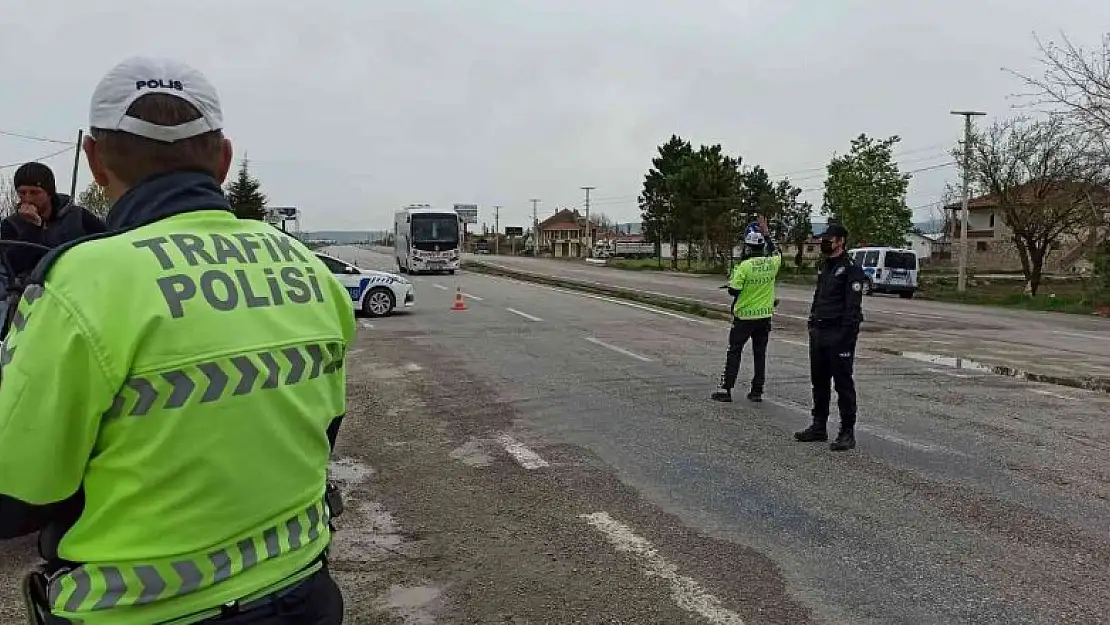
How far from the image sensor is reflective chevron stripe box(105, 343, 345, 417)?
5.08 feet

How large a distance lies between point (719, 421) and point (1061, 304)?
84.3 feet

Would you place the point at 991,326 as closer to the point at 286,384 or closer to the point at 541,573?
the point at 541,573

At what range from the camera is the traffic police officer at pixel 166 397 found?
1.51 metres

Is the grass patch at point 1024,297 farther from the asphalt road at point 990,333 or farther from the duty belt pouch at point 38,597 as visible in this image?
the duty belt pouch at point 38,597

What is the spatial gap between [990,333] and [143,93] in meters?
19.2

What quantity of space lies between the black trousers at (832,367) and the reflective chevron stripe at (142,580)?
6.38 m

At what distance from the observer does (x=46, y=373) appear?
58.2 inches

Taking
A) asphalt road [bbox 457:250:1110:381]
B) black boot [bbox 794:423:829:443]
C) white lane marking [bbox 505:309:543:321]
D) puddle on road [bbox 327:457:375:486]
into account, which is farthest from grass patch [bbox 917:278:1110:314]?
puddle on road [bbox 327:457:375:486]

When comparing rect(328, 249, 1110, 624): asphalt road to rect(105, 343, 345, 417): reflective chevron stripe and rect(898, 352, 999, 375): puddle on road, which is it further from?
rect(105, 343, 345, 417): reflective chevron stripe

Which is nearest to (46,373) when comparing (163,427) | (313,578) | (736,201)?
(163,427)

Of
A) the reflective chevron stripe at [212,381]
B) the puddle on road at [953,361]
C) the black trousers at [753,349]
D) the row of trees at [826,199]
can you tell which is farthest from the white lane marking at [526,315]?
the row of trees at [826,199]

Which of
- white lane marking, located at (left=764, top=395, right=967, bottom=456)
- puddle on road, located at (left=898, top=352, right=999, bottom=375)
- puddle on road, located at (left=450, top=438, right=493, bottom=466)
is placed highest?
white lane marking, located at (left=764, top=395, right=967, bottom=456)

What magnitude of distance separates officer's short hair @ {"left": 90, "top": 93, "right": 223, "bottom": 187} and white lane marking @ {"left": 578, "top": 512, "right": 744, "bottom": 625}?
3.02 meters

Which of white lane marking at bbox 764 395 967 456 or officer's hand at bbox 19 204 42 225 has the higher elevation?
officer's hand at bbox 19 204 42 225
